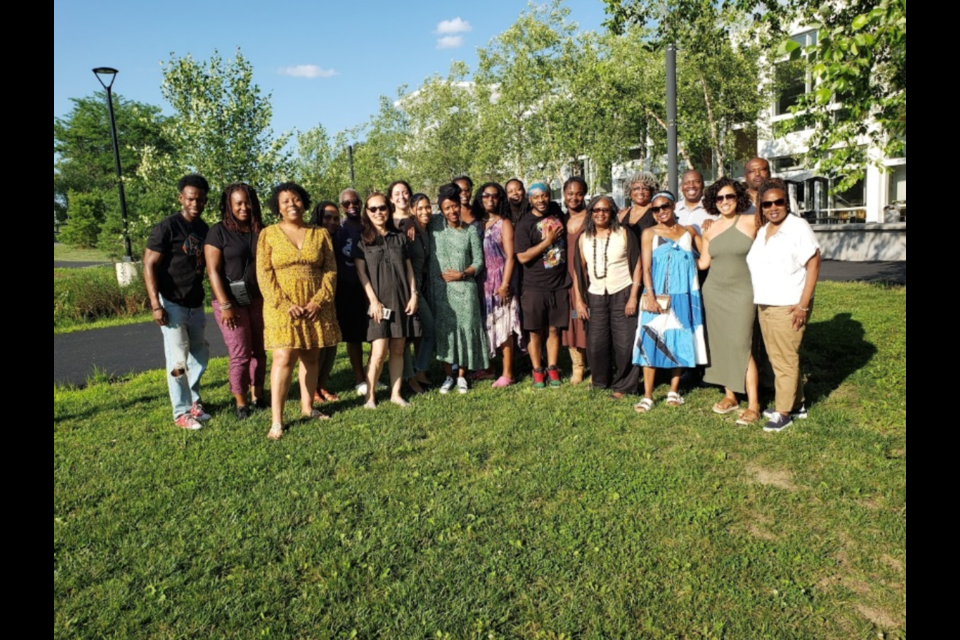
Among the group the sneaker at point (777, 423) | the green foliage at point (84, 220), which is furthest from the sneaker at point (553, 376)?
the green foliage at point (84, 220)

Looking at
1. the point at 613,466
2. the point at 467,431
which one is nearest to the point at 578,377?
the point at 467,431

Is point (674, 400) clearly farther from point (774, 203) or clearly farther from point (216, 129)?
point (216, 129)

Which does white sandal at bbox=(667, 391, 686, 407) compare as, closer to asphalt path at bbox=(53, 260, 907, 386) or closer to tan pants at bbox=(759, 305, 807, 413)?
tan pants at bbox=(759, 305, 807, 413)

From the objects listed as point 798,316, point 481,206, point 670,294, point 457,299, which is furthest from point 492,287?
point 798,316

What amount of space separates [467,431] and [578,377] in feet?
6.23

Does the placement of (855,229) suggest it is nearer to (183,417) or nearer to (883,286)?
(883,286)

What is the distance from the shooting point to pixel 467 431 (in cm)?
550

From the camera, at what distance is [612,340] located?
6.45 m

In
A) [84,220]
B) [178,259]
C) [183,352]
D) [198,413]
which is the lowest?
[198,413]

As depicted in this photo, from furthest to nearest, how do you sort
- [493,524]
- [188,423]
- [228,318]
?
[188,423]
[228,318]
[493,524]

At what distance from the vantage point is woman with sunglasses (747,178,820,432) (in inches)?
195

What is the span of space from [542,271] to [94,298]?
1368cm

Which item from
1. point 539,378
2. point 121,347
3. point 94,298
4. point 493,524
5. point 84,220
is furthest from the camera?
point 84,220

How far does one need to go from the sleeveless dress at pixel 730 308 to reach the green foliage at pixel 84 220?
163 ft
